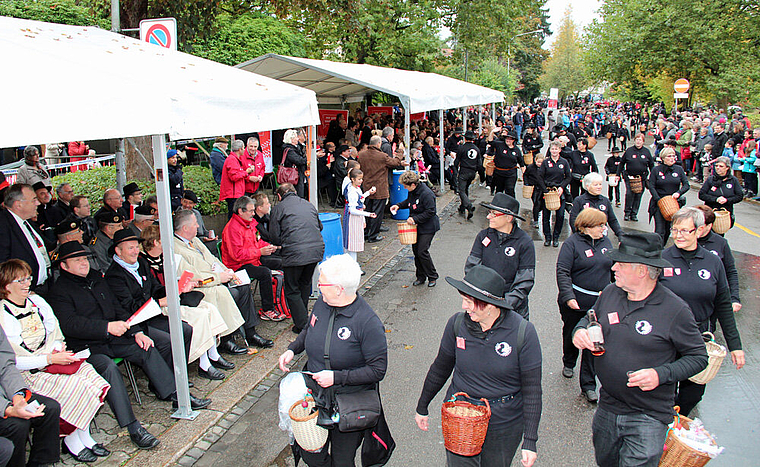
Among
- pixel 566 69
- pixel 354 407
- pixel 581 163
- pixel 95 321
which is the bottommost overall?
pixel 354 407

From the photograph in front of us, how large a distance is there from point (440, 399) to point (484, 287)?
8.43 ft

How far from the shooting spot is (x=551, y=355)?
6371 mm

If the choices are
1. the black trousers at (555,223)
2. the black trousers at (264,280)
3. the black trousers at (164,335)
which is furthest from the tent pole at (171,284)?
Answer: the black trousers at (555,223)

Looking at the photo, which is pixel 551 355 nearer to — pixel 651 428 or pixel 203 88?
pixel 651 428

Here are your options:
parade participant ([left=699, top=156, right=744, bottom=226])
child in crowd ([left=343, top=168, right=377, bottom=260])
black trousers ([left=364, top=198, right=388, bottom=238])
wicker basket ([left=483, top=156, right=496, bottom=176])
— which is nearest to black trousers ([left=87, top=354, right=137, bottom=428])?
child in crowd ([left=343, top=168, right=377, bottom=260])

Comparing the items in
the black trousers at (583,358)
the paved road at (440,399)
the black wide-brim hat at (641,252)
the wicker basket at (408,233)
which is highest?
the black wide-brim hat at (641,252)

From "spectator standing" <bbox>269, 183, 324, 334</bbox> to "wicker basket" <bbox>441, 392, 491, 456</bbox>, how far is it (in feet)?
11.8

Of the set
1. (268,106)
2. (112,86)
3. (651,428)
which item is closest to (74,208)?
(268,106)

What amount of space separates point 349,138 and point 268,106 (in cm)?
1002

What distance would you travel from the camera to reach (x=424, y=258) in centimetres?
872

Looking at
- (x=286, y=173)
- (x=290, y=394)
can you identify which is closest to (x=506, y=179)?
(x=286, y=173)

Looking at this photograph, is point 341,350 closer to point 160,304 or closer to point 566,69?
point 160,304

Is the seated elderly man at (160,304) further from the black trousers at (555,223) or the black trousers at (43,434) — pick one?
the black trousers at (555,223)

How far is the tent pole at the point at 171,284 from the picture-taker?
4.69 m
